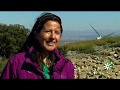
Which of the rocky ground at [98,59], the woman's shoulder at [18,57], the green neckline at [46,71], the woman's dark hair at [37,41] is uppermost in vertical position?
the woman's dark hair at [37,41]

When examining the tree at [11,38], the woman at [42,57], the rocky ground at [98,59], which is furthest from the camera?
the rocky ground at [98,59]

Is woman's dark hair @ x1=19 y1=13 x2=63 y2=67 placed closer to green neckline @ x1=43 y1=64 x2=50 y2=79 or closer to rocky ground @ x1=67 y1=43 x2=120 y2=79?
green neckline @ x1=43 y1=64 x2=50 y2=79

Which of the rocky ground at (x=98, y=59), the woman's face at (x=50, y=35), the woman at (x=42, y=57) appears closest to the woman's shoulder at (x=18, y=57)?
the woman at (x=42, y=57)

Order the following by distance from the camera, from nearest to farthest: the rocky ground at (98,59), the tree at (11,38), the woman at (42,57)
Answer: the woman at (42,57)
the tree at (11,38)
the rocky ground at (98,59)

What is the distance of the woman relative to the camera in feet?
5.12

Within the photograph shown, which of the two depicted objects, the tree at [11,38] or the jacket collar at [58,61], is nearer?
the jacket collar at [58,61]

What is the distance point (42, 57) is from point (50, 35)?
0.53 ft

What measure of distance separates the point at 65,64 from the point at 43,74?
16 centimetres

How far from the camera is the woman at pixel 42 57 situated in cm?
156

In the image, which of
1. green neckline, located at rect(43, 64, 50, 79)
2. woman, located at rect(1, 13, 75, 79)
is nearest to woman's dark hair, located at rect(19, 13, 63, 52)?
woman, located at rect(1, 13, 75, 79)

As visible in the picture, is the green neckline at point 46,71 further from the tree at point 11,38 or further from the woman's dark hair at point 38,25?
the tree at point 11,38

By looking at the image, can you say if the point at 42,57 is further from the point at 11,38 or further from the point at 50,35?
the point at 11,38
